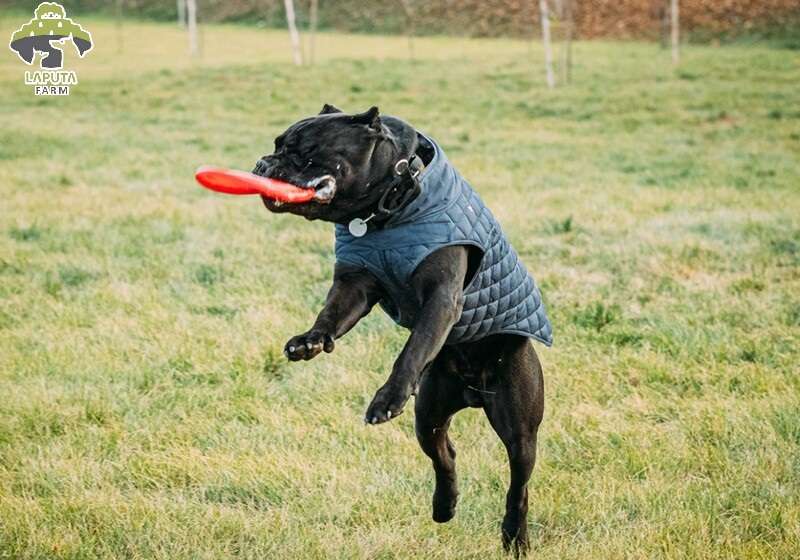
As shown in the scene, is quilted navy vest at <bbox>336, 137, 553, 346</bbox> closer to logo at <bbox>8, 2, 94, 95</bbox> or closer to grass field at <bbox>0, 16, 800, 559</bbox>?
grass field at <bbox>0, 16, 800, 559</bbox>

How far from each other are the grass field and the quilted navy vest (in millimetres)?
918

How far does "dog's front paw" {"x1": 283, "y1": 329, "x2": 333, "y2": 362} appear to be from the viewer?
2959 millimetres

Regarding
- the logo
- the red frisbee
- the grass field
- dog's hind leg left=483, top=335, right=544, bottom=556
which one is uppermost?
the logo

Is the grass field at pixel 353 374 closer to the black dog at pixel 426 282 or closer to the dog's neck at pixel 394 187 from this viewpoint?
the black dog at pixel 426 282

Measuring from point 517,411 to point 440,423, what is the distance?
13.1 inches

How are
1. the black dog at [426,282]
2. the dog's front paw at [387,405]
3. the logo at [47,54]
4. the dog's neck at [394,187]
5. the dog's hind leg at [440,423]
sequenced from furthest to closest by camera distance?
the logo at [47,54] < the dog's hind leg at [440,423] < the dog's neck at [394,187] < the black dog at [426,282] < the dog's front paw at [387,405]

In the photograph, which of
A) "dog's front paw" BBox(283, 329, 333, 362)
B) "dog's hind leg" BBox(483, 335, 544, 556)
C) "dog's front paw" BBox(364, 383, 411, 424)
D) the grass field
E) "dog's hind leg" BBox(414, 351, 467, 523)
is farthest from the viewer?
the grass field

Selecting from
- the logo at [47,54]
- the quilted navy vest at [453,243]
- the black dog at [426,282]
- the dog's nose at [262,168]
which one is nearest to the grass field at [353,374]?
the black dog at [426,282]

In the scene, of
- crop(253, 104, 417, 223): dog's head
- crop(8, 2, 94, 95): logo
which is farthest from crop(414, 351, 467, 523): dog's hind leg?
crop(8, 2, 94, 95): logo

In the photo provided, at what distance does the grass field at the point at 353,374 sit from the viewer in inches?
152

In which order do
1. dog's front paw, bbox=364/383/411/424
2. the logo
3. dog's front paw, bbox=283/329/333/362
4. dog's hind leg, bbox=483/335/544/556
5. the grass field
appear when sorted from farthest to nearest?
the logo
the grass field
dog's hind leg, bbox=483/335/544/556
dog's front paw, bbox=283/329/333/362
dog's front paw, bbox=364/383/411/424

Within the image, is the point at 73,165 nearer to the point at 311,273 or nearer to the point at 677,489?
the point at 311,273

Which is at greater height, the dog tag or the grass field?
the dog tag

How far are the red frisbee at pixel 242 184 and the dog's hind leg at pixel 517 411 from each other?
1.12 m
